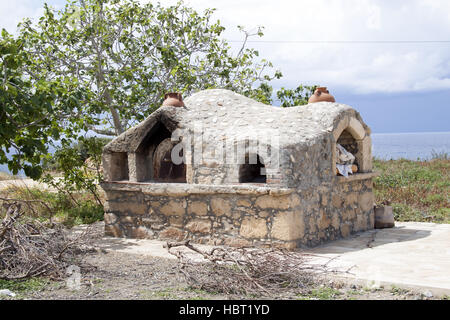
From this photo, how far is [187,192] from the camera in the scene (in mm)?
7867

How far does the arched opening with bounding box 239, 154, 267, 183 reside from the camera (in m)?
7.66

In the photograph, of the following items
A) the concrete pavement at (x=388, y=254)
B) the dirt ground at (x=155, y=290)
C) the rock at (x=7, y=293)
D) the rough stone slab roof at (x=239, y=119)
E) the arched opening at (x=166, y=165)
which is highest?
the rough stone slab roof at (x=239, y=119)

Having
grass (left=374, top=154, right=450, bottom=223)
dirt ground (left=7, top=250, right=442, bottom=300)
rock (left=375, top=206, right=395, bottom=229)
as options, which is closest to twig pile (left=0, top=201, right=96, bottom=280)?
dirt ground (left=7, top=250, right=442, bottom=300)

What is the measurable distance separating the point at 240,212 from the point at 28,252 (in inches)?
121

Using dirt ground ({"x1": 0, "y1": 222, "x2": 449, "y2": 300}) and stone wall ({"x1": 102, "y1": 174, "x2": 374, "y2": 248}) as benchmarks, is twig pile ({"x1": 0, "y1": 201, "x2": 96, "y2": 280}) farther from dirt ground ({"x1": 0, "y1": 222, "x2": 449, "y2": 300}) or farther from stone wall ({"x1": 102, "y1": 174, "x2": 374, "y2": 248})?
stone wall ({"x1": 102, "y1": 174, "x2": 374, "y2": 248})

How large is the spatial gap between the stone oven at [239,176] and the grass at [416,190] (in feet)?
8.23

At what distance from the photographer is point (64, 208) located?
12.2 m

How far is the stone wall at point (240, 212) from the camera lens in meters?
7.14

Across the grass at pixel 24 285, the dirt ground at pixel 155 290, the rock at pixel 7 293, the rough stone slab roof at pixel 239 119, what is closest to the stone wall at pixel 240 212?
the rough stone slab roof at pixel 239 119

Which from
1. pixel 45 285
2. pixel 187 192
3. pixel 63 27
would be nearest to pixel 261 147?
pixel 187 192

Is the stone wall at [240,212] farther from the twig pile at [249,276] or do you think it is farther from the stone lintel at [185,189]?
the twig pile at [249,276]

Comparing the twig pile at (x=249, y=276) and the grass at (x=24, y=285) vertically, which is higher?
the twig pile at (x=249, y=276)

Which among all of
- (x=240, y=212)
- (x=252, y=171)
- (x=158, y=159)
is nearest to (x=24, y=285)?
(x=240, y=212)
